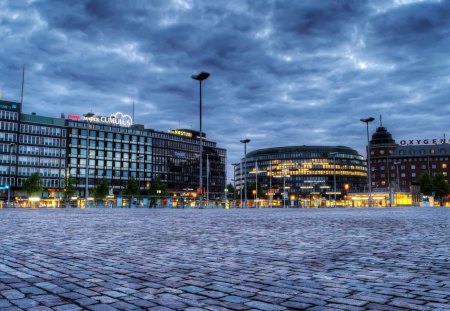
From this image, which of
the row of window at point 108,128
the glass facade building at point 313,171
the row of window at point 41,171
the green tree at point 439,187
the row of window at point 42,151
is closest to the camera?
the row of window at point 41,171

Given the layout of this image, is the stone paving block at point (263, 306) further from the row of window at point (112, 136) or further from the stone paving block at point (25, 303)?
the row of window at point (112, 136)

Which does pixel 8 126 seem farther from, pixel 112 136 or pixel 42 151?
pixel 112 136

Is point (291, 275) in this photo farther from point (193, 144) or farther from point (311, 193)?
point (311, 193)

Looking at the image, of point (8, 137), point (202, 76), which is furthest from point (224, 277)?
point (8, 137)

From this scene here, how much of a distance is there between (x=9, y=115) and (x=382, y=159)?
13264 cm

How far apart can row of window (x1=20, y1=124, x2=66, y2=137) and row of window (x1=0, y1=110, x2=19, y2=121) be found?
2.47m

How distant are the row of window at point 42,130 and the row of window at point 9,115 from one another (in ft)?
8.12

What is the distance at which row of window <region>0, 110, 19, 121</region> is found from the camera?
10150 cm

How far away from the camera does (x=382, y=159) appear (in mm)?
170125

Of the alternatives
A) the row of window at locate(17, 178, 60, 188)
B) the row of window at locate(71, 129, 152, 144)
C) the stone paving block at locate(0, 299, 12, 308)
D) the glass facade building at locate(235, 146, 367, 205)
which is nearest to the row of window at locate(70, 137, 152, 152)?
the row of window at locate(71, 129, 152, 144)

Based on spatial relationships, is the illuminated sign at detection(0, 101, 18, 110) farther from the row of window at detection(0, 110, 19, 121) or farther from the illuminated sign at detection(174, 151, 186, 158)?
the illuminated sign at detection(174, 151, 186, 158)

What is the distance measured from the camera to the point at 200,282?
5086 millimetres

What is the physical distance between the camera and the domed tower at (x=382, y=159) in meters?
168

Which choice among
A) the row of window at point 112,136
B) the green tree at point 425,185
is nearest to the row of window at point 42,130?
the row of window at point 112,136
